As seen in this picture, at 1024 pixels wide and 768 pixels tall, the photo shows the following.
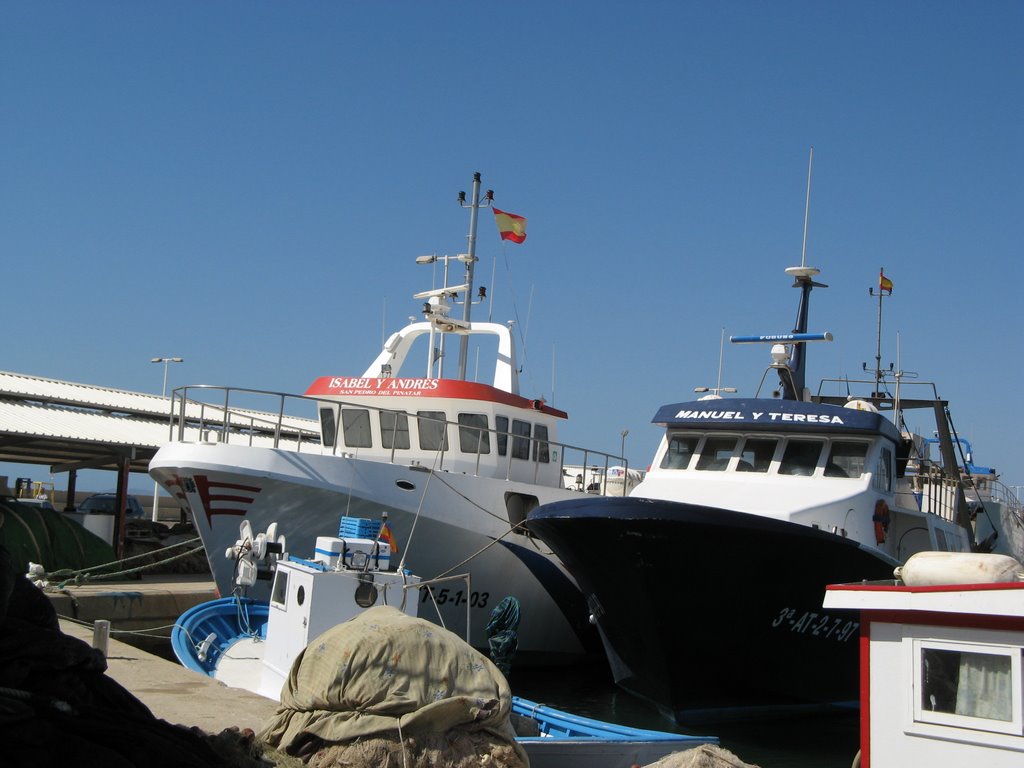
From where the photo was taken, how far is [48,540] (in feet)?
59.9

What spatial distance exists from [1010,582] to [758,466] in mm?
7096

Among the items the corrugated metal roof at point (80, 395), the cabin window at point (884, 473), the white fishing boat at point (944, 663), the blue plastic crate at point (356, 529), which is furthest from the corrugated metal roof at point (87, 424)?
the white fishing boat at point (944, 663)

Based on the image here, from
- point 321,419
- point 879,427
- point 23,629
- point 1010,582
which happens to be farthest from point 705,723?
point 23,629

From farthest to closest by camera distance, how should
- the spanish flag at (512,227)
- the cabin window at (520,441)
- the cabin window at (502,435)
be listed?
the spanish flag at (512,227) < the cabin window at (520,441) < the cabin window at (502,435)

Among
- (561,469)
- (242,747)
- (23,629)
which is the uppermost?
(561,469)

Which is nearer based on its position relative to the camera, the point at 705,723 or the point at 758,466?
the point at 705,723

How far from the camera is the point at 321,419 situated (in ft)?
55.5

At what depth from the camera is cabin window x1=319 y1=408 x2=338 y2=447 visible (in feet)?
55.3

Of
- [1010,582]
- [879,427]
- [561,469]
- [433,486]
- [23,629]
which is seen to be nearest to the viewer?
[23,629]

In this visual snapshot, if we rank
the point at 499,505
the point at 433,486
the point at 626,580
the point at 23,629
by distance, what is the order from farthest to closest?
the point at 499,505 → the point at 433,486 → the point at 626,580 → the point at 23,629

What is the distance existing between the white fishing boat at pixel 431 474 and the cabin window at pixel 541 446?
0.04m

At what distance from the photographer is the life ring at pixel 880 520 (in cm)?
1377

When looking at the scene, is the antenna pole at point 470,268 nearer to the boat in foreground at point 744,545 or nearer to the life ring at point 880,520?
the boat in foreground at point 744,545

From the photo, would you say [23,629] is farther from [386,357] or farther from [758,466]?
[386,357]
